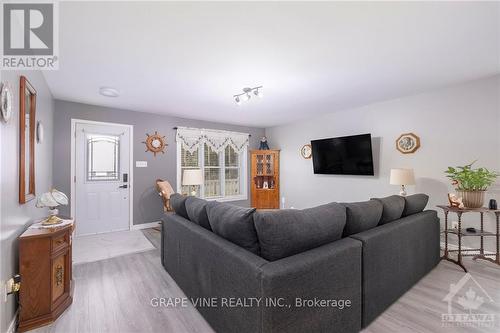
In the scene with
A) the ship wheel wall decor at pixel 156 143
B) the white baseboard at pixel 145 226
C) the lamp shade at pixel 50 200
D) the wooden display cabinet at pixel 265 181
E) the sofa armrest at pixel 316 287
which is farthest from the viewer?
→ the wooden display cabinet at pixel 265 181

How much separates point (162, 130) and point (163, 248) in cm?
300

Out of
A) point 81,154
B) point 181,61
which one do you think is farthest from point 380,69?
point 81,154

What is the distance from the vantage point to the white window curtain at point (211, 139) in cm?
531

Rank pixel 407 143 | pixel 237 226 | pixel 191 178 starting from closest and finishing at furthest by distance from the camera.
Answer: pixel 237 226 < pixel 407 143 < pixel 191 178

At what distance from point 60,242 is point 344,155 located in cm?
451

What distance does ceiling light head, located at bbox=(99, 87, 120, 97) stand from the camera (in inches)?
132

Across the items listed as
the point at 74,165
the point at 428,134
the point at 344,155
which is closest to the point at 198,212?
the point at 74,165

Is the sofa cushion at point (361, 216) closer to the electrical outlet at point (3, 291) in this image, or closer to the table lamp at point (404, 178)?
the table lamp at point (404, 178)

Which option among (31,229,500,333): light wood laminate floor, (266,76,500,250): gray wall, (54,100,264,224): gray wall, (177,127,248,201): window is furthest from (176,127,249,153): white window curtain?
(31,229,500,333): light wood laminate floor

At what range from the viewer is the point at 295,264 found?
51.3 inches

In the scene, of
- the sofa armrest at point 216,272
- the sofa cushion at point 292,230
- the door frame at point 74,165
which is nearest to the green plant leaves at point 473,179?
the sofa cushion at point 292,230

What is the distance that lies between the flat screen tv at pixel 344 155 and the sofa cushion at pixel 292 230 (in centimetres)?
308

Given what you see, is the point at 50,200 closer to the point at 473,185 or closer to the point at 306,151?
the point at 473,185

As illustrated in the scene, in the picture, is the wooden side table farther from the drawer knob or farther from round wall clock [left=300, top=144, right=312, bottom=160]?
the drawer knob
